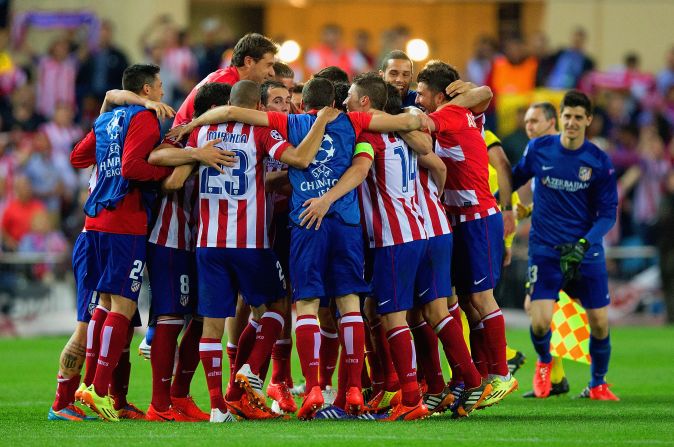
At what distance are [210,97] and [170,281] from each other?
1.36 meters

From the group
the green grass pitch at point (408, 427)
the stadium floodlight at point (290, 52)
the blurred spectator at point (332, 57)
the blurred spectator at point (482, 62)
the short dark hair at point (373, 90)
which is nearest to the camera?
the green grass pitch at point (408, 427)

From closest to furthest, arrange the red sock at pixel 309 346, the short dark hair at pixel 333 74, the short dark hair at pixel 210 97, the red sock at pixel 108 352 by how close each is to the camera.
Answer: the red sock at pixel 309 346 → the red sock at pixel 108 352 → the short dark hair at pixel 210 97 → the short dark hair at pixel 333 74

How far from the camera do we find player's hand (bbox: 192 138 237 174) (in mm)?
9000

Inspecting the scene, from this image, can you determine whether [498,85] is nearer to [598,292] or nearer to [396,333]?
[598,292]

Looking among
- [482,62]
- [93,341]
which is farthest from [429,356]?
[482,62]

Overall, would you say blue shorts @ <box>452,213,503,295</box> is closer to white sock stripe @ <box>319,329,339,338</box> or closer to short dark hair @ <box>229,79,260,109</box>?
white sock stripe @ <box>319,329,339,338</box>

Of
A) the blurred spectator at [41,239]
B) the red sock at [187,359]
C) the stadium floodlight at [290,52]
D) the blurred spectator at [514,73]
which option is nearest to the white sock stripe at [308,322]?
the red sock at [187,359]

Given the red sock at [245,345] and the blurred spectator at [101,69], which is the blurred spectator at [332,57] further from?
the red sock at [245,345]

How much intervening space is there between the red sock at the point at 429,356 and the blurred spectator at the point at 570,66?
42.0 ft

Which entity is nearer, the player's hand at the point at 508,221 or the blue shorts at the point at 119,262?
the blue shorts at the point at 119,262

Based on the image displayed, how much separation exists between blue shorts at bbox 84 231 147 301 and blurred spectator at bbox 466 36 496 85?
1357 cm

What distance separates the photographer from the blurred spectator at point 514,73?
21.8m

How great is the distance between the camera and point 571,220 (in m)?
11.3

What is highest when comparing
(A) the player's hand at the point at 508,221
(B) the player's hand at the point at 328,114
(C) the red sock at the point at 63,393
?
(B) the player's hand at the point at 328,114
